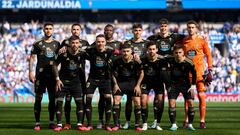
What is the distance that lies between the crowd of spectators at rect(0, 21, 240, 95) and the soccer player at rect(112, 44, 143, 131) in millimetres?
18912

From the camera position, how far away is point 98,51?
12.7 m

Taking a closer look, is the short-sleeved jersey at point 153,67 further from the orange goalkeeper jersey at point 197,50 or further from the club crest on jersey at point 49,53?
the club crest on jersey at point 49,53

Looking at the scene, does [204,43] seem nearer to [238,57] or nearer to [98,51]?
[98,51]

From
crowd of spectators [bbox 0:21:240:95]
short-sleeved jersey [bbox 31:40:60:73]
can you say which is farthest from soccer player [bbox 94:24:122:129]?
crowd of spectators [bbox 0:21:240:95]

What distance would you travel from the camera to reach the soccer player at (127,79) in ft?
41.2

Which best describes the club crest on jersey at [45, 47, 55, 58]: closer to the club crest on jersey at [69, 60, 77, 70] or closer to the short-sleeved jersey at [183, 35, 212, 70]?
the club crest on jersey at [69, 60, 77, 70]

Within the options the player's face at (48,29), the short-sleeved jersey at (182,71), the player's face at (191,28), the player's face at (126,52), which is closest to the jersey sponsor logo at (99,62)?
the player's face at (126,52)

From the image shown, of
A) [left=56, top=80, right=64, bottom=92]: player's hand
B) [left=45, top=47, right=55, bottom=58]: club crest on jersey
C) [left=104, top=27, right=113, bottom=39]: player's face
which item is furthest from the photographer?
[left=104, top=27, right=113, bottom=39]: player's face

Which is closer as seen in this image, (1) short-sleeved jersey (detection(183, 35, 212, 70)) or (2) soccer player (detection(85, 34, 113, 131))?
(2) soccer player (detection(85, 34, 113, 131))

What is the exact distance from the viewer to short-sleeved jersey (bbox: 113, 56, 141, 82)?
12672 millimetres

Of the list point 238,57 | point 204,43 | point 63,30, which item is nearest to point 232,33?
point 238,57

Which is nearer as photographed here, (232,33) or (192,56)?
(192,56)

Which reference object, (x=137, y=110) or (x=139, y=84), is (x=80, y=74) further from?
(x=137, y=110)

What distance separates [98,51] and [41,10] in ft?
100
